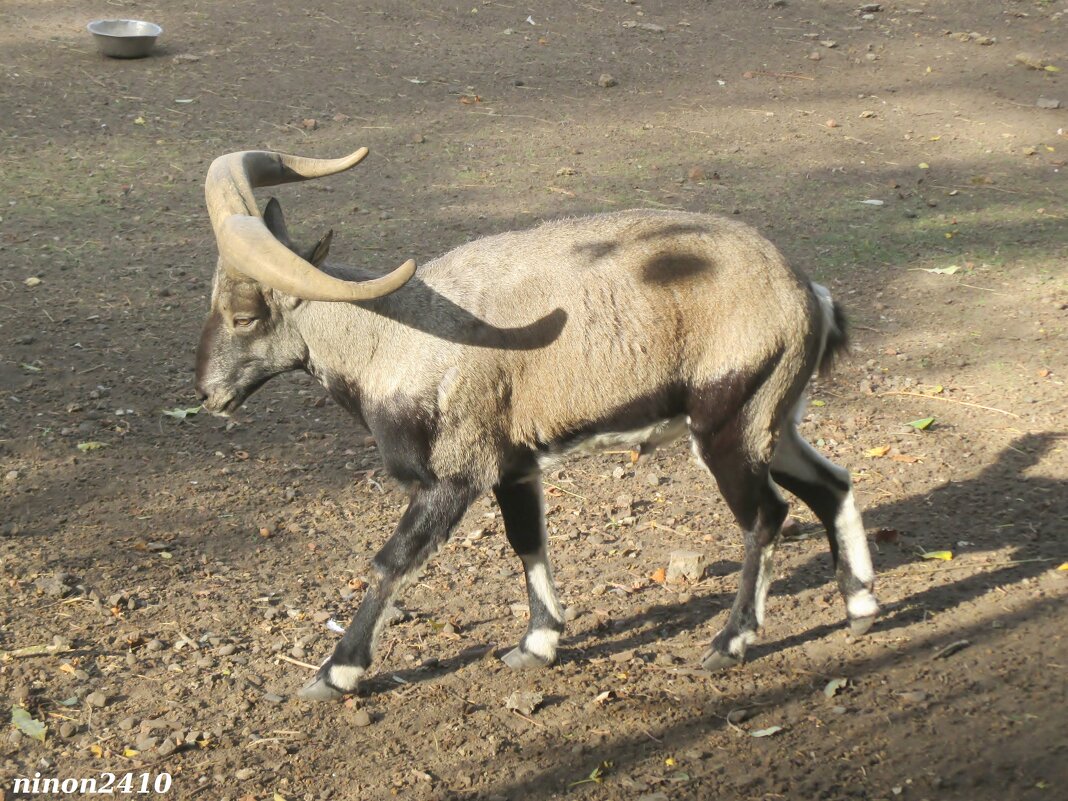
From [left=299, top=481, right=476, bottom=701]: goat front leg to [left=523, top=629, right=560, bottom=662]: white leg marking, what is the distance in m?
0.71

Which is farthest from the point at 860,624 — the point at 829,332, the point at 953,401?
the point at 953,401

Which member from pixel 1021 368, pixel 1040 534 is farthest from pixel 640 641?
pixel 1021 368

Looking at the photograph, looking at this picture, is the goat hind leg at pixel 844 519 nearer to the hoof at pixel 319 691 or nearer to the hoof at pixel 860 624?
the hoof at pixel 860 624

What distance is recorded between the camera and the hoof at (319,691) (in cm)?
549

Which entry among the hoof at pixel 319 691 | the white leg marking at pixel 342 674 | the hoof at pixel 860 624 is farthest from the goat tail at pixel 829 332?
the hoof at pixel 319 691

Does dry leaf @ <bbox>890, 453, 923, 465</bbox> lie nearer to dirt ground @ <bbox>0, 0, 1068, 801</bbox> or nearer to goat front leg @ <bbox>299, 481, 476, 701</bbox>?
dirt ground @ <bbox>0, 0, 1068, 801</bbox>

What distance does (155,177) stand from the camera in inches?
449

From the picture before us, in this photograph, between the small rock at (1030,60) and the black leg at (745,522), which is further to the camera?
the small rock at (1030,60)

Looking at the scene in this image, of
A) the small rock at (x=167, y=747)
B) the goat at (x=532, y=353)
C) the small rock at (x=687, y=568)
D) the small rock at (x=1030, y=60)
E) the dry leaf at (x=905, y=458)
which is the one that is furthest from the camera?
the small rock at (x=1030, y=60)

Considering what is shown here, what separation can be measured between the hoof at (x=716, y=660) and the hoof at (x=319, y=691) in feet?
5.29

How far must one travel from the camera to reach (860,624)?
593 centimetres

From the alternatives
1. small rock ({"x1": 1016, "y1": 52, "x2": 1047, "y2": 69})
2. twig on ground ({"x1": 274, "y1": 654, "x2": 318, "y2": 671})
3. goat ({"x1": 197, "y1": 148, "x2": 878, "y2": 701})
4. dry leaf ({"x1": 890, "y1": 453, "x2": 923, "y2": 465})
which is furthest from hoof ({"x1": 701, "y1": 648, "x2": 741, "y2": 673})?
small rock ({"x1": 1016, "y1": 52, "x2": 1047, "y2": 69})

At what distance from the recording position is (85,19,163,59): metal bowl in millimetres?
13617

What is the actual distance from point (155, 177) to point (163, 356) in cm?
332
